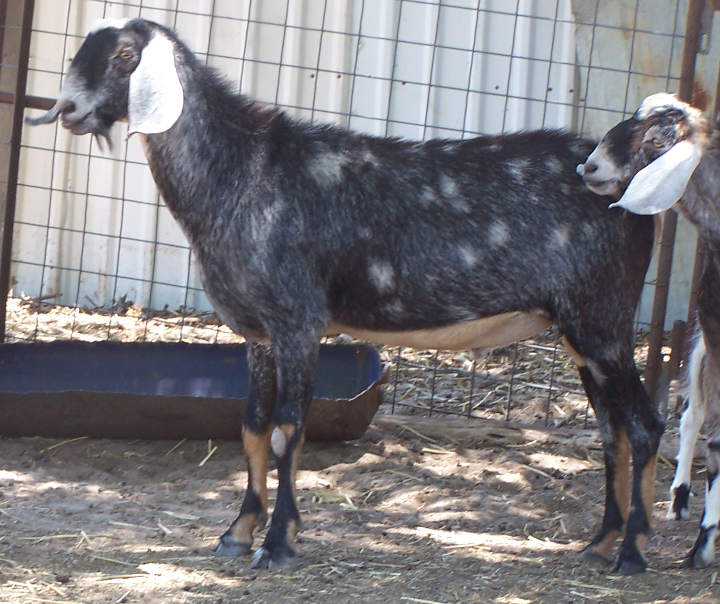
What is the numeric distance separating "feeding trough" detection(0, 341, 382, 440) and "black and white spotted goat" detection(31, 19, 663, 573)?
1.02m

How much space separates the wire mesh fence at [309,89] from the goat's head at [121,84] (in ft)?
10.1

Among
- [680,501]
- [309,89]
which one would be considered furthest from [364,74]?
[680,501]

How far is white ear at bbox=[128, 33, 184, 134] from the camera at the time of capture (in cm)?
464

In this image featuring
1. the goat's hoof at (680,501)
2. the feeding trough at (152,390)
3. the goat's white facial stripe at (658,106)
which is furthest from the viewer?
the feeding trough at (152,390)

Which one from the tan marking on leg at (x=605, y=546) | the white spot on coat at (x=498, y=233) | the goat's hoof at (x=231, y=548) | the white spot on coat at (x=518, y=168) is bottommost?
the goat's hoof at (x=231, y=548)

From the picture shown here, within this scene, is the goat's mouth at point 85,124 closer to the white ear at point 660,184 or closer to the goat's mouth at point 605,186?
the goat's mouth at point 605,186

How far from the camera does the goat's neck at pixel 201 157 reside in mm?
4723

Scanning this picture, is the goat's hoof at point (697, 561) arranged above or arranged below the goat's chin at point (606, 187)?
below

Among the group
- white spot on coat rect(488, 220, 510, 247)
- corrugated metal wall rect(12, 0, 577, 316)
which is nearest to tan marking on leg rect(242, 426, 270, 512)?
white spot on coat rect(488, 220, 510, 247)

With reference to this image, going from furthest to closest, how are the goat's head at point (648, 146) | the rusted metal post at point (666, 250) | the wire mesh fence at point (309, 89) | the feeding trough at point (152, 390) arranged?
the wire mesh fence at point (309, 89), the rusted metal post at point (666, 250), the feeding trough at point (152, 390), the goat's head at point (648, 146)

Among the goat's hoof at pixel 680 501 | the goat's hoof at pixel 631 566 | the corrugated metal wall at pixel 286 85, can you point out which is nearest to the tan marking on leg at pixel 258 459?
the goat's hoof at pixel 631 566

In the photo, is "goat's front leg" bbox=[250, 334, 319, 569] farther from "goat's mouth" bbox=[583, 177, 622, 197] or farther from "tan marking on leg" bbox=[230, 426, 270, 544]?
"goat's mouth" bbox=[583, 177, 622, 197]

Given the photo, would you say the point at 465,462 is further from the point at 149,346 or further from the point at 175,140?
the point at 175,140

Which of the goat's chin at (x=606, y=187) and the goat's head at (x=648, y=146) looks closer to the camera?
the goat's head at (x=648, y=146)
